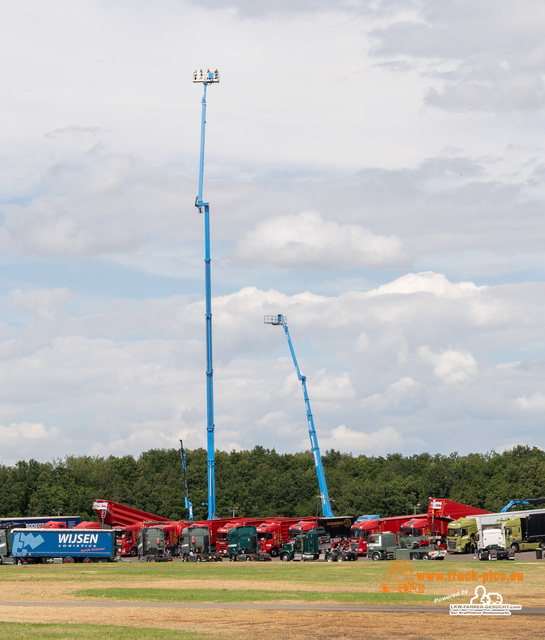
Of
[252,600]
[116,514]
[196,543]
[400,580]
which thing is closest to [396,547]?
[196,543]

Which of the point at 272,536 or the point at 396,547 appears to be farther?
the point at 272,536

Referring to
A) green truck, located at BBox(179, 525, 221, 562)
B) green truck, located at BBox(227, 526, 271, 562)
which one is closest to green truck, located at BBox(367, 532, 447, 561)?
green truck, located at BBox(227, 526, 271, 562)

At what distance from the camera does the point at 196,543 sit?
274 ft

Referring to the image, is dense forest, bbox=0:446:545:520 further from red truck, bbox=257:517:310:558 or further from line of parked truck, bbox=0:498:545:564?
red truck, bbox=257:517:310:558

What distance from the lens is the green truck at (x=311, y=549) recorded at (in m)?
77.2

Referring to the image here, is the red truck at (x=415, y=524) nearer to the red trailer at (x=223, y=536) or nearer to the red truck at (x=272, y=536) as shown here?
the red truck at (x=272, y=536)

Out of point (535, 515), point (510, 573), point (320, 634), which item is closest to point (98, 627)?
point (320, 634)

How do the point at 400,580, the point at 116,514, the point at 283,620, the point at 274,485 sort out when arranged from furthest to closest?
the point at 274,485, the point at 116,514, the point at 400,580, the point at 283,620

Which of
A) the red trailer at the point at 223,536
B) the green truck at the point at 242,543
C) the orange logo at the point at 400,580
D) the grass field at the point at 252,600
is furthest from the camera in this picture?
the red trailer at the point at 223,536

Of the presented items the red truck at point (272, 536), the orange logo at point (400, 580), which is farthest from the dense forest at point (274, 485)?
the orange logo at point (400, 580)

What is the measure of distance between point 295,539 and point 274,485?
298 ft

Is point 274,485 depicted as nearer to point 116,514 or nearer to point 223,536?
point 116,514

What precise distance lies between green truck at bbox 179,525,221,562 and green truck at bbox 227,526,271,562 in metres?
1.51

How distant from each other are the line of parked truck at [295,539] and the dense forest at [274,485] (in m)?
63.4
